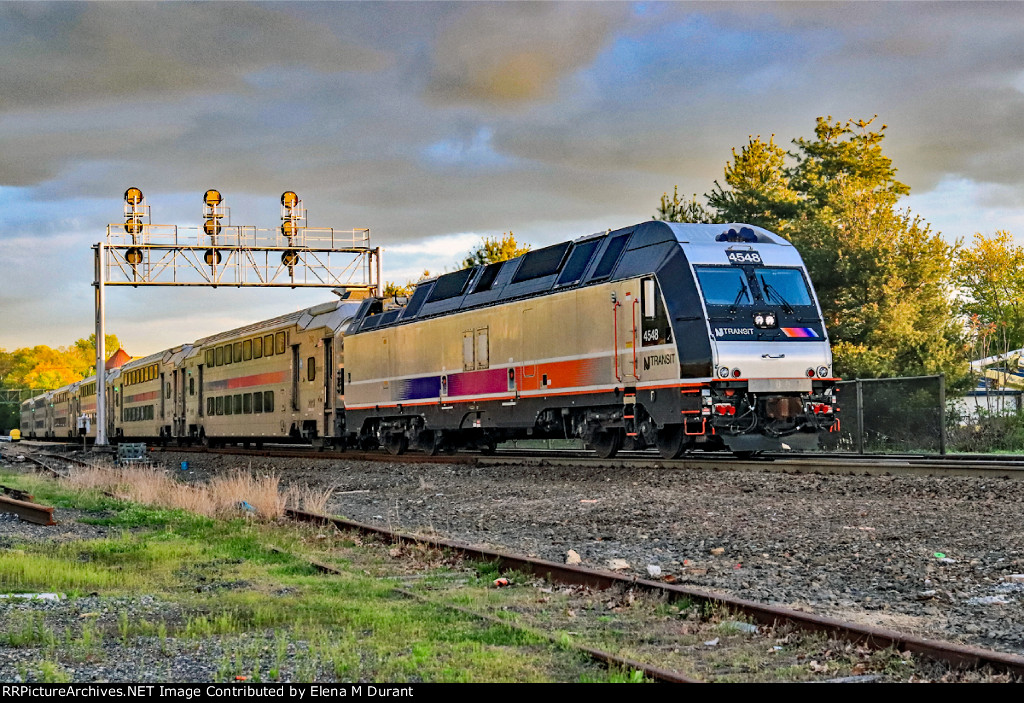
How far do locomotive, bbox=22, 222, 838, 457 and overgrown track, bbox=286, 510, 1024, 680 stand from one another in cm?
750

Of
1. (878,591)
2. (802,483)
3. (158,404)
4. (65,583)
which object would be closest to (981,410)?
(802,483)

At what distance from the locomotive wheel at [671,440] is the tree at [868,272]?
13199 millimetres

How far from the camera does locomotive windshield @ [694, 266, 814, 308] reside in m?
16.5

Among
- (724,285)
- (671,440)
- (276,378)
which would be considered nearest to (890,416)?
(671,440)

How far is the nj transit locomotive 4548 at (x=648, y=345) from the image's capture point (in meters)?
16.2

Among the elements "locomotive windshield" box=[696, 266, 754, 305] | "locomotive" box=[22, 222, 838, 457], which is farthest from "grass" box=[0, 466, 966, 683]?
"locomotive windshield" box=[696, 266, 754, 305]

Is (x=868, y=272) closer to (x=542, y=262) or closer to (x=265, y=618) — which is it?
(x=542, y=262)

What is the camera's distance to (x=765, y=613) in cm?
628

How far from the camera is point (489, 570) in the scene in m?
8.80

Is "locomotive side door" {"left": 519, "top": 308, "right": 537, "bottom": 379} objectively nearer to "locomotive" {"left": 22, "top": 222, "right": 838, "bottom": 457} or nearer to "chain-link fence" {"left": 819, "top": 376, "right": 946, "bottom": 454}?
"locomotive" {"left": 22, "top": 222, "right": 838, "bottom": 457}

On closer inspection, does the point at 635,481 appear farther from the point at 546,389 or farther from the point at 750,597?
the point at 750,597

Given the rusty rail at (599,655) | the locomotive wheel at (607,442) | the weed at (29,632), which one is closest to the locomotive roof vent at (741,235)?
the locomotive wheel at (607,442)
